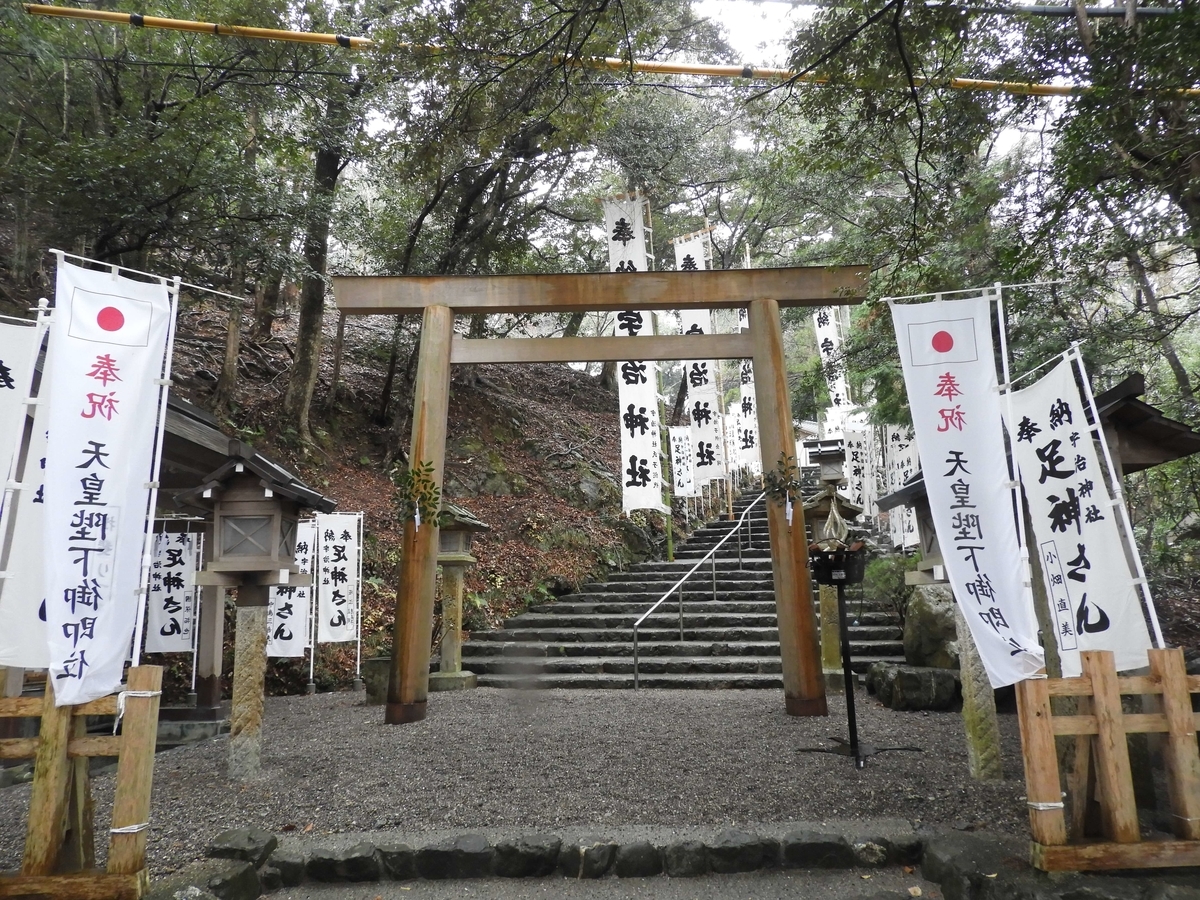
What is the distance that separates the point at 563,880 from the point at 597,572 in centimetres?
1001

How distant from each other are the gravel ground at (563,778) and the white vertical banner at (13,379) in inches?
88.4

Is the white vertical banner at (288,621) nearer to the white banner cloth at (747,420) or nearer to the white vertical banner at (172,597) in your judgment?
the white vertical banner at (172,597)

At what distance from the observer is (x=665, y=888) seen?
3.57 metres

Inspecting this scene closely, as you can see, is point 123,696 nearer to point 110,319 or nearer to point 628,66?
point 110,319

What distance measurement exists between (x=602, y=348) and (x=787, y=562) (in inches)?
115

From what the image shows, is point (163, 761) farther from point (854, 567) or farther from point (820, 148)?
point (820, 148)

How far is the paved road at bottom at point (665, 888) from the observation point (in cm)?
348

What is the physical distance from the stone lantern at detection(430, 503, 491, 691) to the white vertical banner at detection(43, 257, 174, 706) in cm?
540

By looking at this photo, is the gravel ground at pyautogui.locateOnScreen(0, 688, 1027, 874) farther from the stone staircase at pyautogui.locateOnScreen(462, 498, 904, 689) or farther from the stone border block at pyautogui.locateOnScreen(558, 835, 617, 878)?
the stone staircase at pyautogui.locateOnScreen(462, 498, 904, 689)

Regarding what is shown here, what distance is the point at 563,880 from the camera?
368cm

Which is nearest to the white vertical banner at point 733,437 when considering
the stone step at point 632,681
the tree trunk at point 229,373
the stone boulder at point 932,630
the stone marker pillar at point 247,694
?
the stone step at point 632,681

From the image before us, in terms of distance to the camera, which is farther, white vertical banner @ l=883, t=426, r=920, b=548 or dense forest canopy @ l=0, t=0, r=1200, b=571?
white vertical banner @ l=883, t=426, r=920, b=548

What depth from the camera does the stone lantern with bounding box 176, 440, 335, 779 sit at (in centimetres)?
520

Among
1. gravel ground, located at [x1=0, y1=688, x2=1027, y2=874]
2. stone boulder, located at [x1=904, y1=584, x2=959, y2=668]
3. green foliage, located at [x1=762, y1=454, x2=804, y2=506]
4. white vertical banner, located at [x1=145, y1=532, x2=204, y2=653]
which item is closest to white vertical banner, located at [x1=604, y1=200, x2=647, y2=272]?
green foliage, located at [x1=762, y1=454, x2=804, y2=506]
